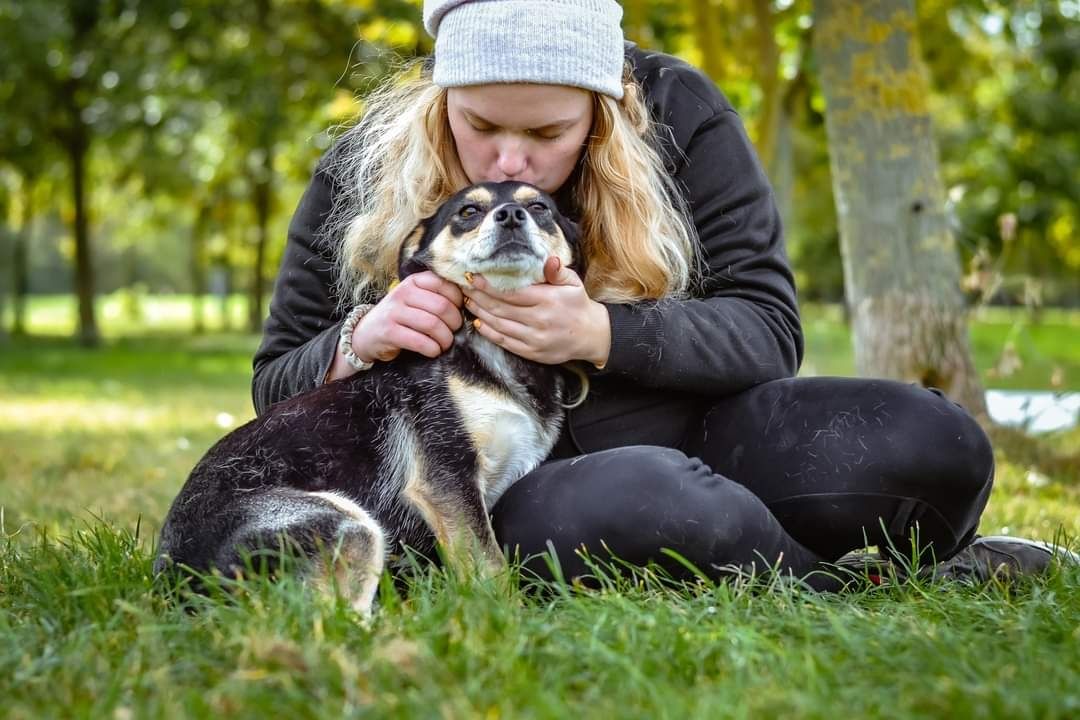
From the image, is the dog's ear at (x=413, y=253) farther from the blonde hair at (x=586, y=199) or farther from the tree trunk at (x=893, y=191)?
the tree trunk at (x=893, y=191)

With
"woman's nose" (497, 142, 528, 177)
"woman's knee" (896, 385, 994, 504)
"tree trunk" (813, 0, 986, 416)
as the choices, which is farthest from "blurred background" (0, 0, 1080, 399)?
"woman's knee" (896, 385, 994, 504)

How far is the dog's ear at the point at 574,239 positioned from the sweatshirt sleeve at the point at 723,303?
253mm

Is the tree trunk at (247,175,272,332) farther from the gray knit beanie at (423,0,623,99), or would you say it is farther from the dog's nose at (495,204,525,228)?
the dog's nose at (495,204,525,228)

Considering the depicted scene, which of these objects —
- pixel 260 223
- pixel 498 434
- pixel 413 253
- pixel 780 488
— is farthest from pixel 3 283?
pixel 780 488

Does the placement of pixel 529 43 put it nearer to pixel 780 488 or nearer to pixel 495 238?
pixel 495 238

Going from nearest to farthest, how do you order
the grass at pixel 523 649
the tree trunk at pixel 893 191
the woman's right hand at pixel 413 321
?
the grass at pixel 523 649 < the woman's right hand at pixel 413 321 < the tree trunk at pixel 893 191

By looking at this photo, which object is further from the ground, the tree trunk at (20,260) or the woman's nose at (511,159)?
the woman's nose at (511,159)

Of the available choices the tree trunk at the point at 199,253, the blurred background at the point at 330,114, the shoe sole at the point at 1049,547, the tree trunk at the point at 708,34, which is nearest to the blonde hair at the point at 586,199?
the blurred background at the point at 330,114

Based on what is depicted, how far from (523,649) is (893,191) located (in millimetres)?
4583

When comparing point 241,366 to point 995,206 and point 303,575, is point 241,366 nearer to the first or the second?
point 303,575

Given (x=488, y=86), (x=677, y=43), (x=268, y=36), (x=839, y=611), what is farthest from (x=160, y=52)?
(x=839, y=611)

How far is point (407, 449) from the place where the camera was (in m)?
3.24

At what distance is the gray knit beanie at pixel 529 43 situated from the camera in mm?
3203

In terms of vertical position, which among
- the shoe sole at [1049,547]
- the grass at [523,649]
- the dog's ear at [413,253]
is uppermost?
the dog's ear at [413,253]
